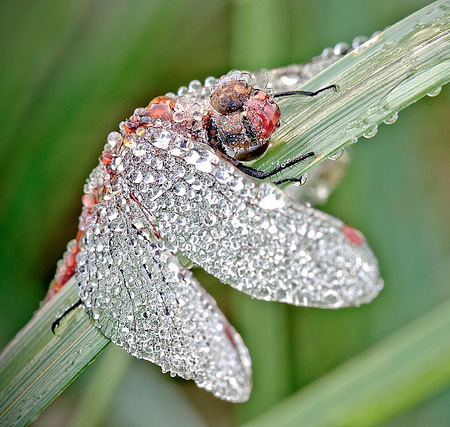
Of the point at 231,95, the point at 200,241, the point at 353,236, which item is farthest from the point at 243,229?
the point at 231,95

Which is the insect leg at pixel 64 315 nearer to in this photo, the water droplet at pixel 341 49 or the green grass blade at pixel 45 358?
the green grass blade at pixel 45 358

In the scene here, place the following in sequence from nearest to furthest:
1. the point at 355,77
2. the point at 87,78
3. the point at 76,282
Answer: the point at 355,77 → the point at 76,282 → the point at 87,78

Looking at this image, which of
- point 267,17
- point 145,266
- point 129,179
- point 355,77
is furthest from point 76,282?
point 267,17

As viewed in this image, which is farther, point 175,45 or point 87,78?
point 175,45

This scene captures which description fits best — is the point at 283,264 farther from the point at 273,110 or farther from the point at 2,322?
the point at 2,322

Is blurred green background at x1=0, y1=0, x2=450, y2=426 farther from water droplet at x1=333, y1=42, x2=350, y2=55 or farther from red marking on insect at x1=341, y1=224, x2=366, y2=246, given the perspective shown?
red marking on insect at x1=341, y1=224, x2=366, y2=246

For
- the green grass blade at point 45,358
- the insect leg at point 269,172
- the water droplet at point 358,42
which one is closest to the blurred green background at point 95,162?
the water droplet at point 358,42
